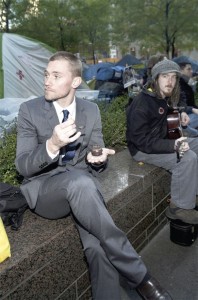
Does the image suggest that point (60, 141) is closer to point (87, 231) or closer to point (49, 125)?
point (49, 125)

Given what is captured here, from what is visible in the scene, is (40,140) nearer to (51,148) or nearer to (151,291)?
(51,148)

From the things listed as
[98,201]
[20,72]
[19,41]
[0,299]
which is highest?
[19,41]

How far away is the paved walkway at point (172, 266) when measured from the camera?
8.58 feet

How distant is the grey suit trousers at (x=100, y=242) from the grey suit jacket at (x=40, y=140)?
0.74ft

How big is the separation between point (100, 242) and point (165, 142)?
63.8 inches

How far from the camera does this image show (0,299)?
6.00ft

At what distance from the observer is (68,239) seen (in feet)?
7.71

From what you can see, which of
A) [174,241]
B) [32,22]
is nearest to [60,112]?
[174,241]

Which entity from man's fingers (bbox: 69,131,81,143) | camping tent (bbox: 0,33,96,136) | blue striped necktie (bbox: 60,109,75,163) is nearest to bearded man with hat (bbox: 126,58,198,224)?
blue striped necktie (bbox: 60,109,75,163)

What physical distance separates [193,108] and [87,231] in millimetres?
3944

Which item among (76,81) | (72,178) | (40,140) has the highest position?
(76,81)

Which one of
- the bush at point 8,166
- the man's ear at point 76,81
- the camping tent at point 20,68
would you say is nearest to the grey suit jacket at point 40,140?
the man's ear at point 76,81

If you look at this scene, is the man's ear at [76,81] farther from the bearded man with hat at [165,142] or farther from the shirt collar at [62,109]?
the bearded man with hat at [165,142]

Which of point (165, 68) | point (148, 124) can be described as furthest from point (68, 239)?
point (165, 68)
